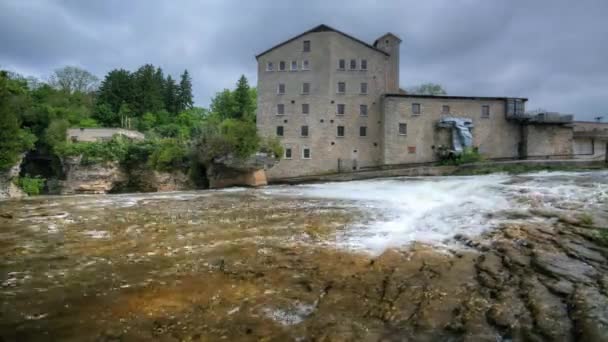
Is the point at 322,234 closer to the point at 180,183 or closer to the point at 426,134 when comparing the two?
the point at 180,183

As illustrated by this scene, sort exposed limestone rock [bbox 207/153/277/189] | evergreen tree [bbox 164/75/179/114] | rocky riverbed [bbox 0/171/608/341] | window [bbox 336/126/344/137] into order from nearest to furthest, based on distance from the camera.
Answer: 1. rocky riverbed [bbox 0/171/608/341]
2. exposed limestone rock [bbox 207/153/277/189]
3. window [bbox 336/126/344/137]
4. evergreen tree [bbox 164/75/179/114]

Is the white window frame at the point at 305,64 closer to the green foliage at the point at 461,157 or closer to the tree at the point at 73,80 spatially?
the green foliage at the point at 461,157

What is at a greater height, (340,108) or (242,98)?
(242,98)

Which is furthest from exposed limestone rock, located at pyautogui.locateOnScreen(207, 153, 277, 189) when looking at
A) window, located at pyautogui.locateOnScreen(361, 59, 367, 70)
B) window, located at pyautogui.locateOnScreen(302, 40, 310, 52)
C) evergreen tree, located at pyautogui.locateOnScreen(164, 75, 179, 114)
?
evergreen tree, located at pyautogui.locateOnScreen(164, 75, 179, 114)

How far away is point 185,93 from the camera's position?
74.1m

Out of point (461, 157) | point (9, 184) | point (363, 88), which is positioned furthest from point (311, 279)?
point (363, 88)

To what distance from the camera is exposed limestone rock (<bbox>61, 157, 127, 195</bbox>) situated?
33.7 metres

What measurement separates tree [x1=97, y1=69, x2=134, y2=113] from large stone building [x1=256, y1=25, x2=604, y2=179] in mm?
33268

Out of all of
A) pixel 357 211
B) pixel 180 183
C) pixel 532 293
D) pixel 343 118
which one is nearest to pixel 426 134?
pixel 343 118

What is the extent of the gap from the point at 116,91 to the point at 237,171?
45.2 m

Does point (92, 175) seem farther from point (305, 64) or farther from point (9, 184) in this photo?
point (305, 64)

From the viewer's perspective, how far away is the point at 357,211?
10.6 m

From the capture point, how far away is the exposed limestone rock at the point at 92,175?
3366cm

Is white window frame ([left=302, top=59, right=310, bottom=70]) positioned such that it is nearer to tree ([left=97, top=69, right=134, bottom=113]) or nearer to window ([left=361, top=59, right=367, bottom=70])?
window ([left=361, top=59, right=367, bottom=70])
